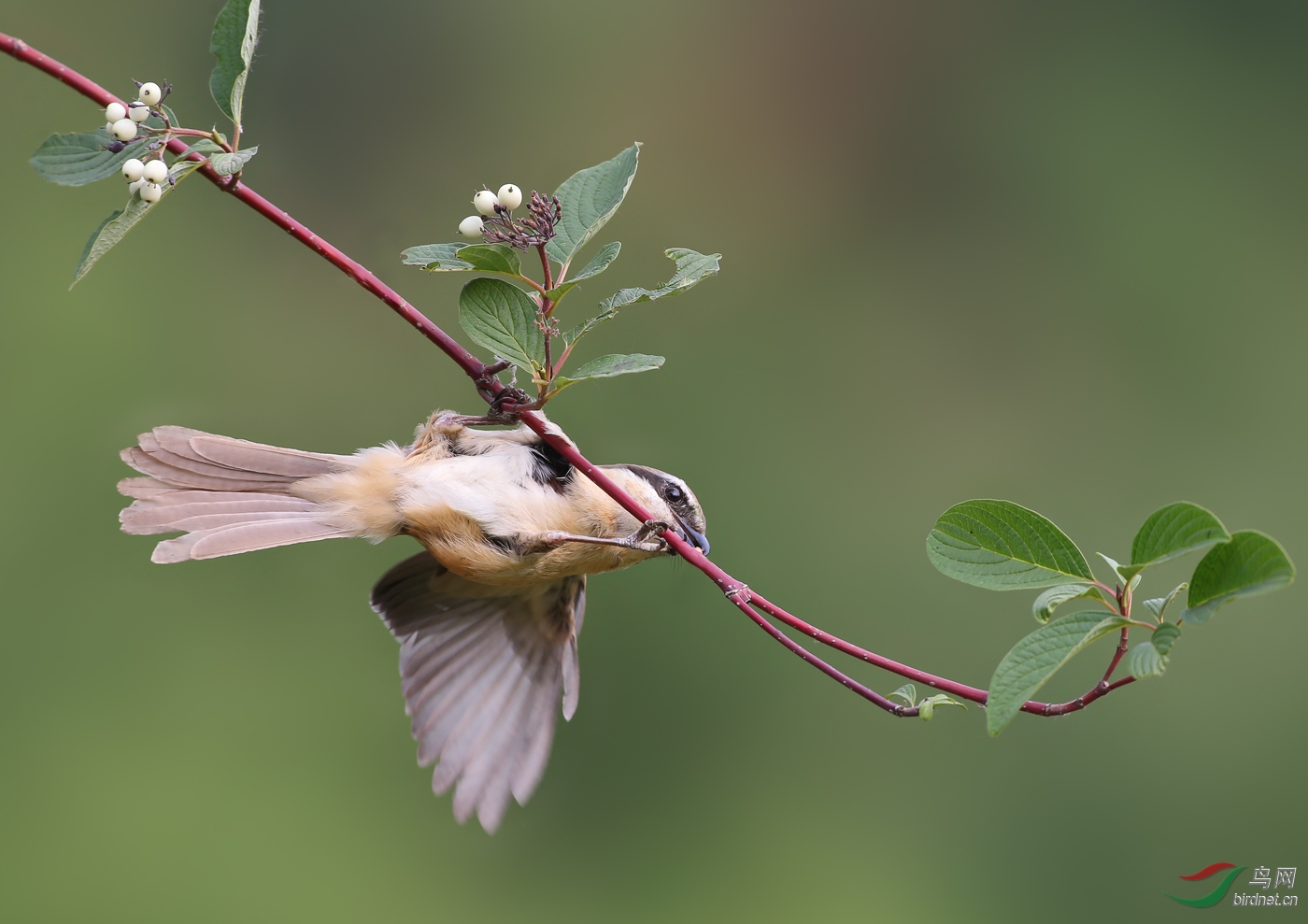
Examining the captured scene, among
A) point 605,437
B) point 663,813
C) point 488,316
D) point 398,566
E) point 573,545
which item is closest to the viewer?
point 488,316

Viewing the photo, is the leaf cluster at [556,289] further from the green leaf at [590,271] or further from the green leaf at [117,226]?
the green leaf at [117,226]

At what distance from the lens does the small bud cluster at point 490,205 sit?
4.12ft

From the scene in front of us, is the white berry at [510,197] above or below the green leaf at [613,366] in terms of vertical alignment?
above

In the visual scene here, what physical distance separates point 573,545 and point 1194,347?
433 centimetres

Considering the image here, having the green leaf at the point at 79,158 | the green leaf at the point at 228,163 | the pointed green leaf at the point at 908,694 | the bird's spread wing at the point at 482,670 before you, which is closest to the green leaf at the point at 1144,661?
the pointed green leaf at the point at 908,694

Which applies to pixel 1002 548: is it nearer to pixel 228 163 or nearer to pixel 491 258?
pixel 491 258

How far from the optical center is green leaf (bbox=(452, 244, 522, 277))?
47.2 inches

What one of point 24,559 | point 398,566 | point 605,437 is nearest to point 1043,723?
point 605,437

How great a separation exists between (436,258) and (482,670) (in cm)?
155

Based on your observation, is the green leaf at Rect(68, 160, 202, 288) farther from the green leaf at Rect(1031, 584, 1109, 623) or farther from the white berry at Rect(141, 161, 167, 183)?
the green leaf at Rect(1031, 584, 1109, 623)

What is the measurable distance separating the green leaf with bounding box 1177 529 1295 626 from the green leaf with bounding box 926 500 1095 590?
0.38 feet

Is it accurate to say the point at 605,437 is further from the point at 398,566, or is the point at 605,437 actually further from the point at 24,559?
the point at 24,559

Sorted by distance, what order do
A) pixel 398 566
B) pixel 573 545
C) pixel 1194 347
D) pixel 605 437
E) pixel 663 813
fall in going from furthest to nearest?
pixel 1194 347 → pixel 663 813 → pixel 605 437 → pixel 398 566 → pixel 573 545

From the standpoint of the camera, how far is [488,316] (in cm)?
131
